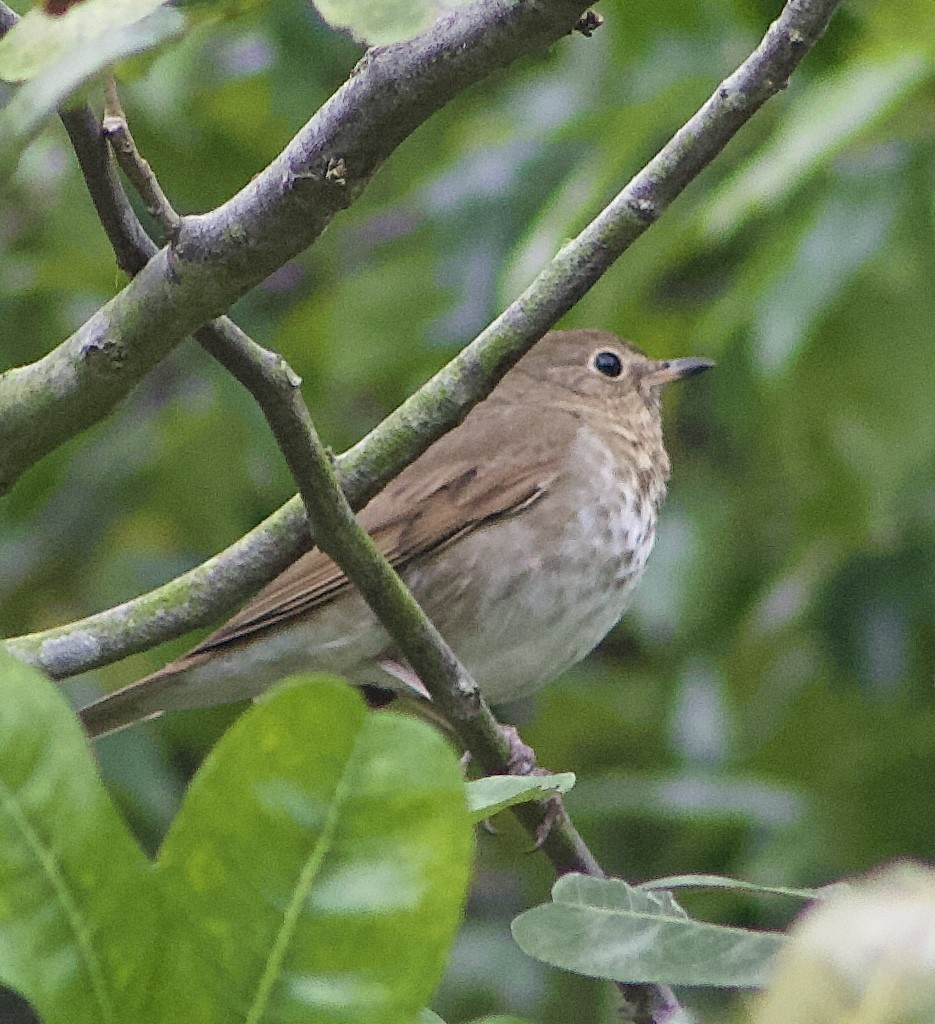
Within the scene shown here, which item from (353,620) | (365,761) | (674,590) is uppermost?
(365,761)

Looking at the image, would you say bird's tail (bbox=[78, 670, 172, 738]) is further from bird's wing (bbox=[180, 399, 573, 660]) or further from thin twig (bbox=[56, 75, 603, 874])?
thin twig (bbox=[56, 75, 603, 874])

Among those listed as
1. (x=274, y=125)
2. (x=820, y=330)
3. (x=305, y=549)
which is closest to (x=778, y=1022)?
(x=305, y=549)

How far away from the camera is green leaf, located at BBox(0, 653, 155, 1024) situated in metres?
1.10

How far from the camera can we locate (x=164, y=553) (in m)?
5.29

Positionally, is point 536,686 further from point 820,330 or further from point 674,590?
point 820,330

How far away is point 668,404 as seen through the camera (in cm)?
583

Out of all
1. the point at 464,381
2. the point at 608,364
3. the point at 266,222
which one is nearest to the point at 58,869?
the point at 266,222

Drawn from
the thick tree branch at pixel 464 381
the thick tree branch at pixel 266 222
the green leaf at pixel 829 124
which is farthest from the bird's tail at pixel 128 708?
the thick tree branch at pixel 266 222

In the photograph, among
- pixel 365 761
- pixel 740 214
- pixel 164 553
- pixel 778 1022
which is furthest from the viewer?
pixel 164 553

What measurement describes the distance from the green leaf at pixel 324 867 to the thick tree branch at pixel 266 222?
74 cm

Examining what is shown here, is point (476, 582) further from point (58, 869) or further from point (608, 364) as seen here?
point (58, 869)

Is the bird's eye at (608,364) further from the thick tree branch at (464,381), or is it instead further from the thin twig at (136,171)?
the thin twig at (136,171)

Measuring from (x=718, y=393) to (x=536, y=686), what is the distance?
0.93 meters

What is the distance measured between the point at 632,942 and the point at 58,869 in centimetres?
47
